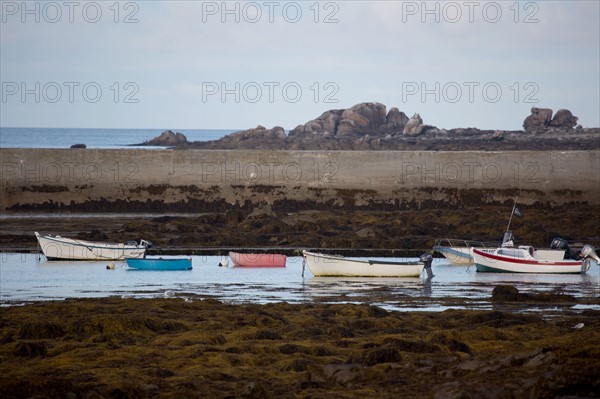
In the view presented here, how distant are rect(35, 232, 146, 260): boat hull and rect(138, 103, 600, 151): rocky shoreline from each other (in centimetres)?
4437

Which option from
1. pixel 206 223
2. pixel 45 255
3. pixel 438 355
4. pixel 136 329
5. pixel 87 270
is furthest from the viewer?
pixel 206 223

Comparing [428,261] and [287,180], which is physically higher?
[287,180]

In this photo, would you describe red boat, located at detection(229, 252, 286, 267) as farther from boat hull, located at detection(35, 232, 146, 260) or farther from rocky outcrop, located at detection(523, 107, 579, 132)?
rocky outcrop, located at detection(523, 107, 579, 132)

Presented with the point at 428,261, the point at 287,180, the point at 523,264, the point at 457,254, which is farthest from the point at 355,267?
the point at 287,180

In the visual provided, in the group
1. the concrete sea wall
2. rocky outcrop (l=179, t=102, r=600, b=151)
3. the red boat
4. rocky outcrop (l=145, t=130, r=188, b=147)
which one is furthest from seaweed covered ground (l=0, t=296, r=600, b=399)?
rocky outcrop (l=145, t=130, r=188, b=147)

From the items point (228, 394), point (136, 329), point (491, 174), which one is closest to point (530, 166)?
point (491, 174)

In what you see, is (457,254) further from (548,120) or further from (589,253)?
(548,120)

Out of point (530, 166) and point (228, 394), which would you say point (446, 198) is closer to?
point (530, 166)

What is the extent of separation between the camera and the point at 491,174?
46.2 m

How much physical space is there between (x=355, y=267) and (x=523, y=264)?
5.53m

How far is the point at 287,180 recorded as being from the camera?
46531 mm

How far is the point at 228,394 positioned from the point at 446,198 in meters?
34.8

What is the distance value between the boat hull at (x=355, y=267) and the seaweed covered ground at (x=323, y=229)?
5.46 metres

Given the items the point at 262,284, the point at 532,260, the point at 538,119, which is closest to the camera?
the point at 262,284
